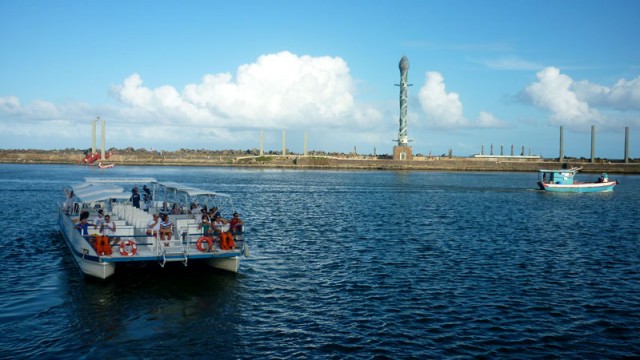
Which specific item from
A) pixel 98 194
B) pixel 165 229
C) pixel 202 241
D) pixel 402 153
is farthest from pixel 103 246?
pixel 402 153

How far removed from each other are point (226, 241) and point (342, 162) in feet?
494

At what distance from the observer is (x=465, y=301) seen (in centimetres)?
2033

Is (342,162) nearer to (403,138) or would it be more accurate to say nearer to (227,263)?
(403,138)

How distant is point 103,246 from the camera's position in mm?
21328

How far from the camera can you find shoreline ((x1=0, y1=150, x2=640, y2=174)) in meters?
159

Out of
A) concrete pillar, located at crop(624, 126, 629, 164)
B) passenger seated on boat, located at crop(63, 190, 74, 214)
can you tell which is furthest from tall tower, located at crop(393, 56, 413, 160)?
passenger seated on boat, located at crop(63, 190, 74, 214)

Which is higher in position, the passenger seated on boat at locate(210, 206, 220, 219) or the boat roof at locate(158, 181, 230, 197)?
the boat roof at locate(158, 181, 230, 197)

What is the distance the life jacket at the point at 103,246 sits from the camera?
21.2m

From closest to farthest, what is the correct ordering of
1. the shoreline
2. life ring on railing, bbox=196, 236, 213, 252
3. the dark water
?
1. the dark water
2. life ring on railing, bbox=196, 236, 213, 252
3. the shoreline

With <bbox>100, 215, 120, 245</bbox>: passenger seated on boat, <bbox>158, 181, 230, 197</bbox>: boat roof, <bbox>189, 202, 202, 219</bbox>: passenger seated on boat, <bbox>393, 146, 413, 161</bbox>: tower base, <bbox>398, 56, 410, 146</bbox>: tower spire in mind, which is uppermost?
<bbox>398, 56, 410, 146</bbox>: tower spire

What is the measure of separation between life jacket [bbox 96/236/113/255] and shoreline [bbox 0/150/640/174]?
477 ft

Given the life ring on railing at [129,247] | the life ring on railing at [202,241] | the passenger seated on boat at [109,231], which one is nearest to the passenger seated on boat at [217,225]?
the life ring on railing at [202,241]

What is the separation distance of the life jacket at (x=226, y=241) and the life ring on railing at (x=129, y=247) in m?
3.36

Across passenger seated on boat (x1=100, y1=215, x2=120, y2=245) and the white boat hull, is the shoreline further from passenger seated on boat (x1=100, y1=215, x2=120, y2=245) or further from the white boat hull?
passenger seated on boat (x1=100, y1=215, x2=120, y2=245)
